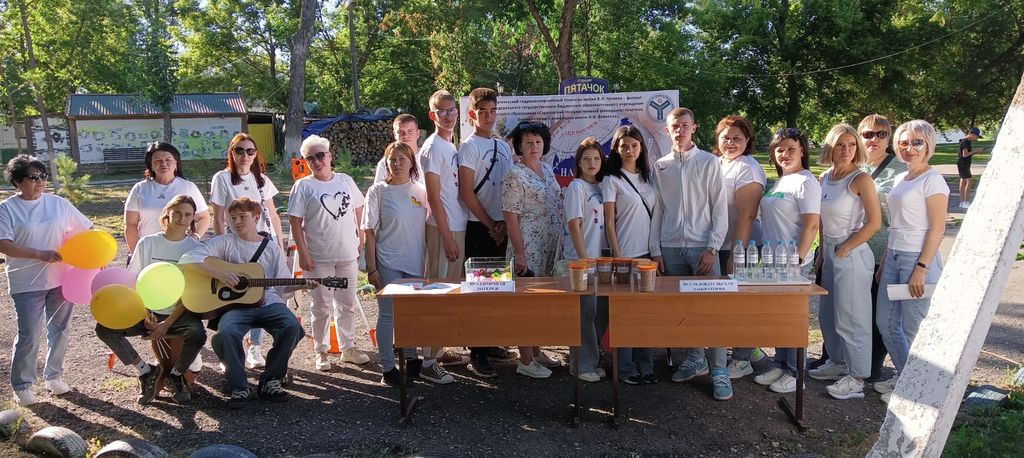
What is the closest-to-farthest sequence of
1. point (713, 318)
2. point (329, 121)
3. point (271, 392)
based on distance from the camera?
point (713, 318), point (271, 392), point (329, 121)

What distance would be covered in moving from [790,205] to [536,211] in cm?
164

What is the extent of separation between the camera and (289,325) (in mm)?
4703

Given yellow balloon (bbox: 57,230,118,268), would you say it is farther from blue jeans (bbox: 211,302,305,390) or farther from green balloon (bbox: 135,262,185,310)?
blue jeans (bbox: 211,302,305,390)

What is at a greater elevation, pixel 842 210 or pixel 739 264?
pixel 842 210

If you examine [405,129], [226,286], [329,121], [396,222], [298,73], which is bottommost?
[226,286]

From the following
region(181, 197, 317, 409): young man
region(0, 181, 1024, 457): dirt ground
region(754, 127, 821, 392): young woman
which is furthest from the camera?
region(181, 197, 317, 409): young man

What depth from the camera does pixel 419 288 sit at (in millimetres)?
4312

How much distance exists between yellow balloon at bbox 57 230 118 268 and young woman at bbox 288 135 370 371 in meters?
1.21

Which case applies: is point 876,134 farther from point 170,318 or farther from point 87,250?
point 87,250

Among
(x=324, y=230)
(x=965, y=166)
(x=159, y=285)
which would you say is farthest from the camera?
(x=965, y=166)

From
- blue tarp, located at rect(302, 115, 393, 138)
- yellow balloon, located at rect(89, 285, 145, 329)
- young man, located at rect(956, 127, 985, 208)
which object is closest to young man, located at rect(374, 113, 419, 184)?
yellow balloon, located at rect(89, 285, 145, 329)

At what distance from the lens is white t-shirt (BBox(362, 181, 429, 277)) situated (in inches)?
193

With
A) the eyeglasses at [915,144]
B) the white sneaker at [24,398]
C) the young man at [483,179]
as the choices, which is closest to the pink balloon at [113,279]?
the white sneaker at [24,398]

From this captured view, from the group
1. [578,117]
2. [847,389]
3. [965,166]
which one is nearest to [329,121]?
[965,166]
